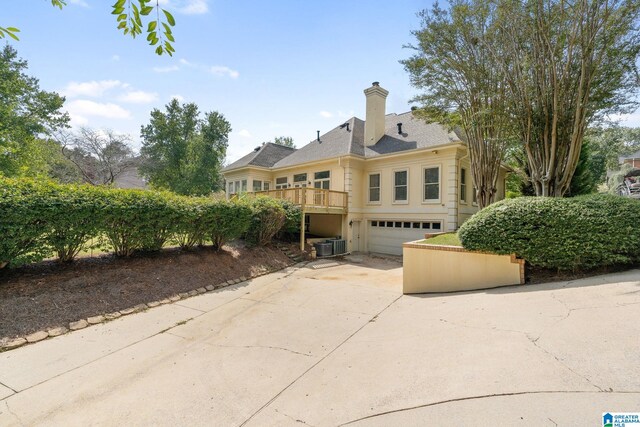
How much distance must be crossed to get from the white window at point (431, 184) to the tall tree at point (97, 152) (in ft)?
74.7

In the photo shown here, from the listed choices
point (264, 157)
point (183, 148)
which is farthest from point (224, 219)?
point (183, 148)

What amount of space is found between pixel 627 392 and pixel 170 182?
2899 cm

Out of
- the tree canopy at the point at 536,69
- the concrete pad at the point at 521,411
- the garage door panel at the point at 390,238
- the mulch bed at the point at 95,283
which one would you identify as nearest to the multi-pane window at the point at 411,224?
the garage door panel at the point at 390,238

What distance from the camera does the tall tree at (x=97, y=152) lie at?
881 inches

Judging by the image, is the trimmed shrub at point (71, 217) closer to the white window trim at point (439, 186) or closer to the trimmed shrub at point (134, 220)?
the trimmed shrub at point (134, 220)

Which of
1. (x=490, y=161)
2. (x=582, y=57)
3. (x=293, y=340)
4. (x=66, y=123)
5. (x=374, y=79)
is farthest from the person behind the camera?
Result: (x=66, y=123)

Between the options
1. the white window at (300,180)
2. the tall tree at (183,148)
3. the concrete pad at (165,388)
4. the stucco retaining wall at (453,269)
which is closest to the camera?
the concrete pad at (165,388)

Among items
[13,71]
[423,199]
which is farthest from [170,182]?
[423,199]

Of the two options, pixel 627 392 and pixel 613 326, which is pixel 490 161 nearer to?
pixel 613 326

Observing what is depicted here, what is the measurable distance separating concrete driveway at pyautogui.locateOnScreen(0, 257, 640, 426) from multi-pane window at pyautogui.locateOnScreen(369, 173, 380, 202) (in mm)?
9811

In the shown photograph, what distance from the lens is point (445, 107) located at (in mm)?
11156

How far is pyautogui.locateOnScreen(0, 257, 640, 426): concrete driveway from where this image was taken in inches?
101

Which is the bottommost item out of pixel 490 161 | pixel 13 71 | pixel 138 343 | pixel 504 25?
pixel 138 343

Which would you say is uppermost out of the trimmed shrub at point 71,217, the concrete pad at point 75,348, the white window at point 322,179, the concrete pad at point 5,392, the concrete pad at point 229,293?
the white window at point 322,179
